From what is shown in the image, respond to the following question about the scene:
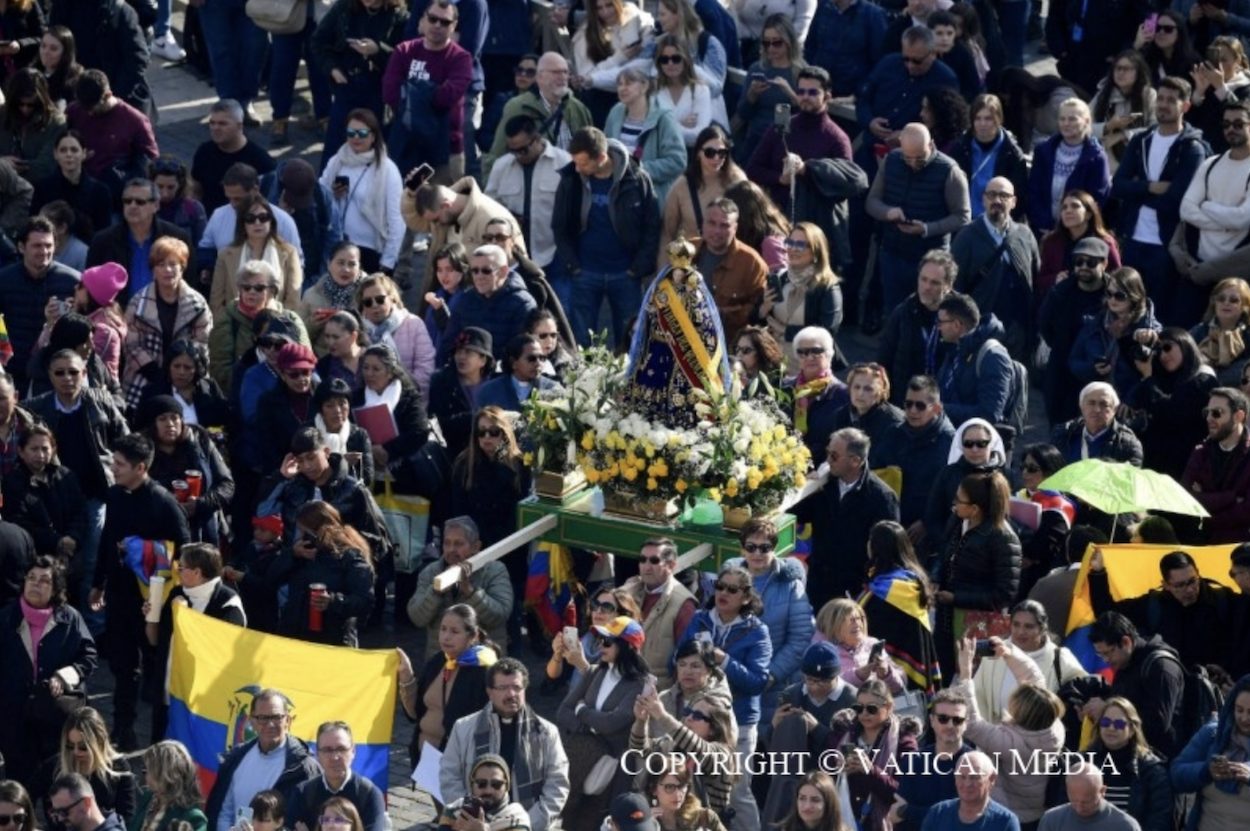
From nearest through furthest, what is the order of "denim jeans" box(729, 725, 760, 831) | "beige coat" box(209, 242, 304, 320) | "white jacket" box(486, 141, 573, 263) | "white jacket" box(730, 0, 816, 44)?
"denim jeans" box(729, 725, 760, 831) < "beige coat" box(209, 242, 304, 320) < "white jacket" box(486, 141, 573, 263) < "white jacket" box(730, 0, 816, 44)

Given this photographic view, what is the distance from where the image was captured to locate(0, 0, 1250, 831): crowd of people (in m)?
16.5

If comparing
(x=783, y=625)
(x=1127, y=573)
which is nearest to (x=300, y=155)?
(x=783, y=625)

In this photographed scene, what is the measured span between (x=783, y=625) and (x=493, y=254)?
4.07 meters

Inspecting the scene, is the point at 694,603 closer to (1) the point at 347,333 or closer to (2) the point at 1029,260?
(1) the point at 347,333

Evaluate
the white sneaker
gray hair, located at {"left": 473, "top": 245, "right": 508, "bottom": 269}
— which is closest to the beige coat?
gray hair, located at {"left": 473, "top": 245, "right": 508, "bottom": 269}

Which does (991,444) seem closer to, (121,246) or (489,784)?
(489,784)

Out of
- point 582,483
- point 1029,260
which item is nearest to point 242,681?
point 582,483

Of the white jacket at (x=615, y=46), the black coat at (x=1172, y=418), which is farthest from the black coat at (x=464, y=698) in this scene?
the white jacket at (x=615, y=46)

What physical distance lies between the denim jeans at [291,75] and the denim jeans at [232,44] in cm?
17

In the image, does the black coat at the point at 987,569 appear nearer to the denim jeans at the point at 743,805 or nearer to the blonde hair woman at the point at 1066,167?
the denim jeans at the point at 743,805

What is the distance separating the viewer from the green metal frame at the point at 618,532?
60.2 feet

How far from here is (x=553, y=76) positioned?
23.5 m

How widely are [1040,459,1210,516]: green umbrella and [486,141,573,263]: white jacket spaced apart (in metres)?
5.40

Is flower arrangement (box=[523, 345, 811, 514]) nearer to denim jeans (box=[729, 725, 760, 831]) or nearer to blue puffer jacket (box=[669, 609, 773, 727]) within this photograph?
blue puffer jacket (box=[669, 609, 773, 727])
